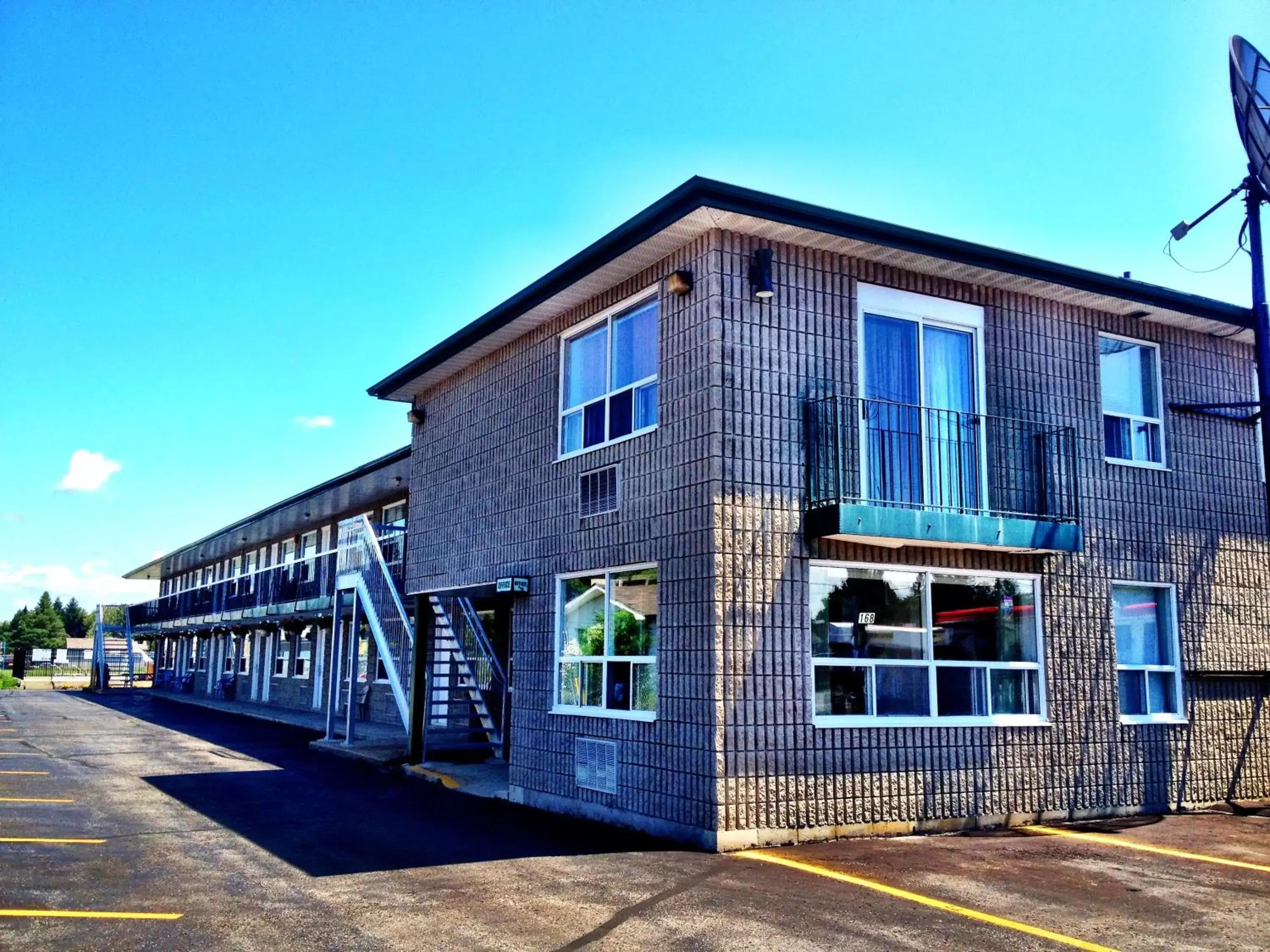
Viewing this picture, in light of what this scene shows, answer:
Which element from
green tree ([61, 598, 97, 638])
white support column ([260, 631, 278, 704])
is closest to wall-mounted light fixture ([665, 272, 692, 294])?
white support column ([260, 631, 278, 704])

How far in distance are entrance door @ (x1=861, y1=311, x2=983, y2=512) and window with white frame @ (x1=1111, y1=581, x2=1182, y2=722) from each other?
246 cm

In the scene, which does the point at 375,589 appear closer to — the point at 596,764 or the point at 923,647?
the point at 596,764

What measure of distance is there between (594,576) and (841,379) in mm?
3235

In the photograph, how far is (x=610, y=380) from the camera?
11.6m

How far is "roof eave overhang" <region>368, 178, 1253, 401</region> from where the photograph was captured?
31.3 feet

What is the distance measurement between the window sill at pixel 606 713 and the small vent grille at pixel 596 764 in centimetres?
24

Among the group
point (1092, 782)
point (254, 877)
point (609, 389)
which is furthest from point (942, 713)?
point (254, 877)

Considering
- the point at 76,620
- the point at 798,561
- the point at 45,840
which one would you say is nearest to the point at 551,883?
the point at 798,561

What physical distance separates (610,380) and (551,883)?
5.46 meters

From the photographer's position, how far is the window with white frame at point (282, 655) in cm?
3262

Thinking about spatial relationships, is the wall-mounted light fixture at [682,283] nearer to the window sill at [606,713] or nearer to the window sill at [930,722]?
the window sill at [606,713]

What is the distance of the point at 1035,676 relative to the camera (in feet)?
36.1

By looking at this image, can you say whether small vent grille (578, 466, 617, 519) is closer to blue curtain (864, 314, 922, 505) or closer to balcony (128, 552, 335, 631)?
blue curtain (864, 314, 922, 505)

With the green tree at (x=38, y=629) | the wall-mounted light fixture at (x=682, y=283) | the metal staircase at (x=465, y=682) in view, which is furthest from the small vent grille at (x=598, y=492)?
the green tree at (x=38, y=629)
